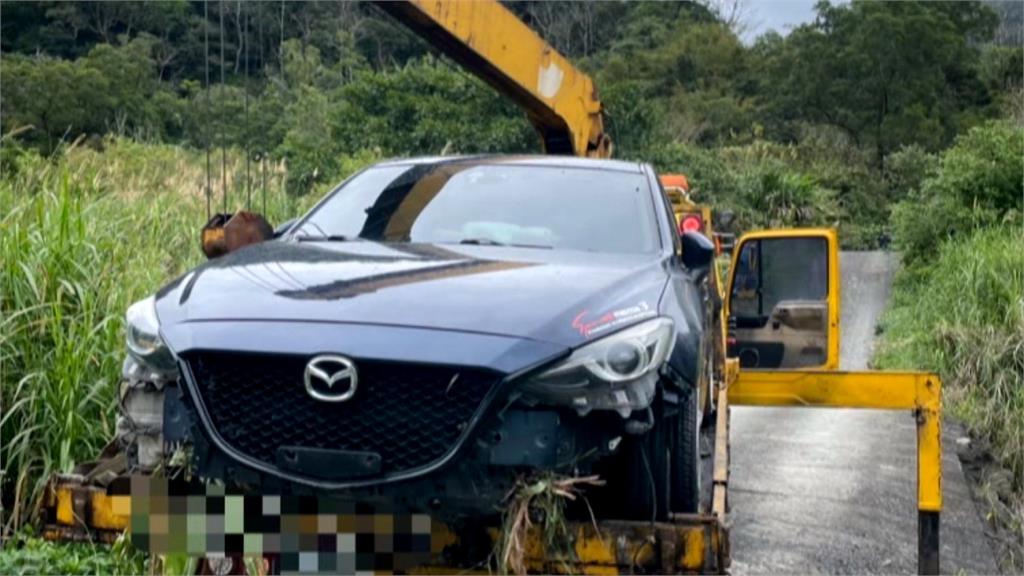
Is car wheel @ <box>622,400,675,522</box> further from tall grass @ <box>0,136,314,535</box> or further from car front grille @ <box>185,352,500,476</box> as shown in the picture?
tall grass @ <box>0,136,314,535</box>

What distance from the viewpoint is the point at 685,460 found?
12.5ft

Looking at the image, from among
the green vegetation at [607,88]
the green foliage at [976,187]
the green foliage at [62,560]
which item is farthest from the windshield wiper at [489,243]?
the green foliage at [976,187]

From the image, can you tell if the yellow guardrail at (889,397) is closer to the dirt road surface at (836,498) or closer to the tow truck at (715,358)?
the tow truck at (715,358)

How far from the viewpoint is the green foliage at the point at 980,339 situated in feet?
34.2

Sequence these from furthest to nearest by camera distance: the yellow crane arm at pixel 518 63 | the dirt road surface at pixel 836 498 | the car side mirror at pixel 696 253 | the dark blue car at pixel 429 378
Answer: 1. the yellow crane arm at pixel 518 63
2. the dirt road surface at pixel 836 498
3. the car side mirror at pixel 696 253
4. the dark blue car at pixel 429 378

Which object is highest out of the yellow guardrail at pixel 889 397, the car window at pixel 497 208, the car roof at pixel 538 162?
the car roof at pixel 538 162

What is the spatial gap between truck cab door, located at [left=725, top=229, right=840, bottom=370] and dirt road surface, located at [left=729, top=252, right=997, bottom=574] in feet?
1.93

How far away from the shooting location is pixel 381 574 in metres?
3.61

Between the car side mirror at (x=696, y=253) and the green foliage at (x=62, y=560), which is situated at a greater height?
the car side mirror at (x=696, y=253)

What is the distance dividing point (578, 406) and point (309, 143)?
59.2 feet

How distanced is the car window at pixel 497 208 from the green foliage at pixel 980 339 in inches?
214

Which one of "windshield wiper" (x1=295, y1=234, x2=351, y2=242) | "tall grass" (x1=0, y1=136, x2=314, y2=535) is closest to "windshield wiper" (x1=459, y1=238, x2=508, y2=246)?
"windshield wiper" (x1=295, y1=234, x2=351, y2=242)

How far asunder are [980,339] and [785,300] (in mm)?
2497

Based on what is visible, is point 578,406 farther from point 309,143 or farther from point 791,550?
point 309,143
